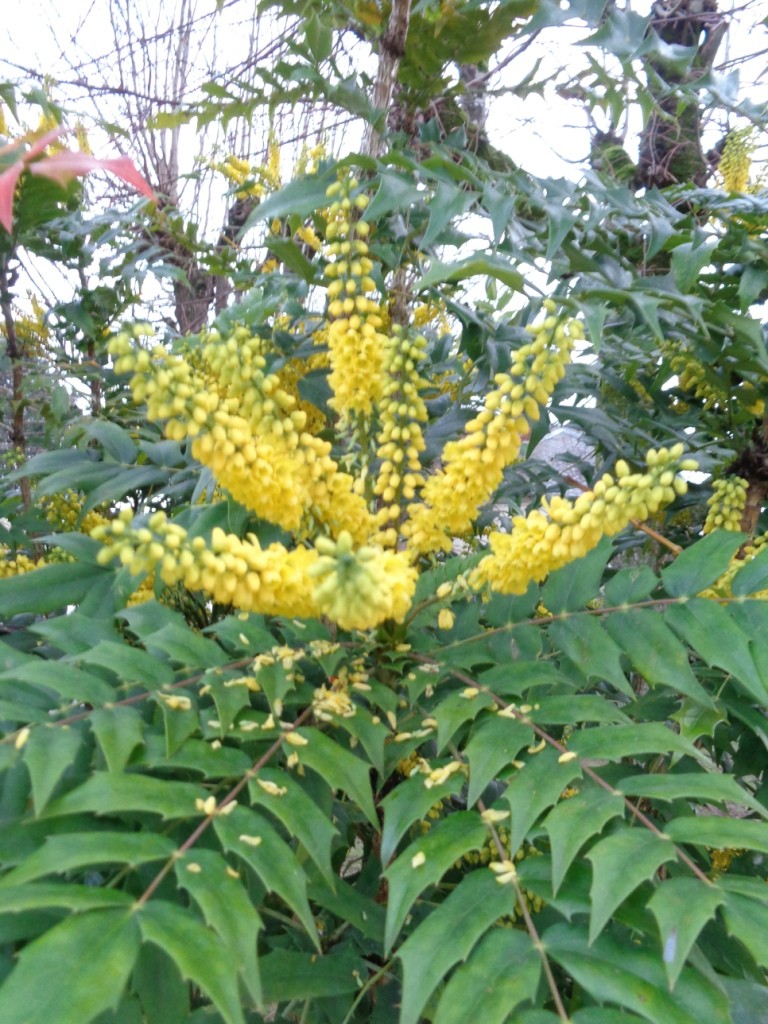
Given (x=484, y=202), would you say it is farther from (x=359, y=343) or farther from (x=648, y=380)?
(x=648, y=380)

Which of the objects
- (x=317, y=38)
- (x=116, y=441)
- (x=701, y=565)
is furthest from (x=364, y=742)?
(x=317, y=38)

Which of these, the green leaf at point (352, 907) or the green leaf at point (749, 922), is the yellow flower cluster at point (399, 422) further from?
the green leaf at point (749, 922)

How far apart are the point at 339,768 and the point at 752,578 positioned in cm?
52

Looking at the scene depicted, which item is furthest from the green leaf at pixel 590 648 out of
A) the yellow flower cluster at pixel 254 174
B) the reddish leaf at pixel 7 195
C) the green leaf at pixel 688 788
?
the yellow flower cluster at pixel 254 174

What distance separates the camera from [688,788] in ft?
2.12

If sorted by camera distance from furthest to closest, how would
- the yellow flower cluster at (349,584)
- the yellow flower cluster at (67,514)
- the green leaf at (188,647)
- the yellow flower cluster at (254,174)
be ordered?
the yellow flower cluster at (254,174) < the yellow flower cluster at (67,514) < the green leaf at (188,647) < the yellow flower cluster at (349,584)

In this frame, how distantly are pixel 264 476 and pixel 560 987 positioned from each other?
0.56m

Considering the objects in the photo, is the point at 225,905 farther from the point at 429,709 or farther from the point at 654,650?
the point at 654,650

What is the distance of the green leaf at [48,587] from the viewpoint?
910 mm

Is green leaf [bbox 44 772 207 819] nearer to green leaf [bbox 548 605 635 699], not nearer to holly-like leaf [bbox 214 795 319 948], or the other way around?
holly-like leaf [bbox 214 795 319 948]

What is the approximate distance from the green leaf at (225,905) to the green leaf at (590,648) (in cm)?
42

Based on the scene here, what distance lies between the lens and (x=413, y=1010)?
0.54m

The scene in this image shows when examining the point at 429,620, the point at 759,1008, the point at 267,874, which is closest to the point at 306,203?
the point at 429,620

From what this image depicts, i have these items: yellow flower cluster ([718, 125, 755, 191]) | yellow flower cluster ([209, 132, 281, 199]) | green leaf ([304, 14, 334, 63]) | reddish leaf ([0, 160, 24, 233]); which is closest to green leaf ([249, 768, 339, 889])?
reddish leaf ([0, 160, 24, 233])
